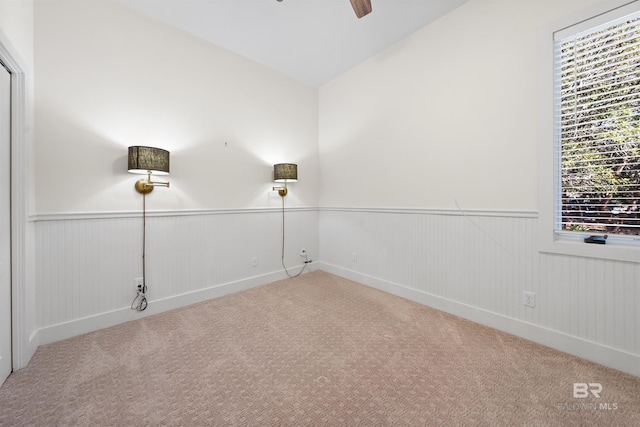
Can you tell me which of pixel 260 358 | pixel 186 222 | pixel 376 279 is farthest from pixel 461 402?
pixel 186 222

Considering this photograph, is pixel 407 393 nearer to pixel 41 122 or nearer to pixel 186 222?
pixel 186 222

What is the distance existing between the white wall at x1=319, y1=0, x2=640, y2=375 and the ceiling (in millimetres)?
198

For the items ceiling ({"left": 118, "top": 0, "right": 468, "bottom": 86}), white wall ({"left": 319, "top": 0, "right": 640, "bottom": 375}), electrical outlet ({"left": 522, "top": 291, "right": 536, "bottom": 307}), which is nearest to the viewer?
white wall ({"left": 319, "top": 0, "right": 640, "bottom": 375})

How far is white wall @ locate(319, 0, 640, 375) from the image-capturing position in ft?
5.67

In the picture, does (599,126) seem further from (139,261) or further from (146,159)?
(139,261)

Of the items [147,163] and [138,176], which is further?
[138,176]

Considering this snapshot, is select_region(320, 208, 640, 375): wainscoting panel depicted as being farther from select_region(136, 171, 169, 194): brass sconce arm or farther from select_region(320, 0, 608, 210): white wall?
select_region(136, 171, 169, 194): brass sconce arm

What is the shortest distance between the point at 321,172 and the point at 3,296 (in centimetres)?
321

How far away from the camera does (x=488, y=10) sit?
2109 millimetres

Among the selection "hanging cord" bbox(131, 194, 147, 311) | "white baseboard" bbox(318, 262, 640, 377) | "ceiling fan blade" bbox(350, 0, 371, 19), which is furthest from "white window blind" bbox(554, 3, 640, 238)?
"hanging cord" bbox(131, 194, 147, 311)

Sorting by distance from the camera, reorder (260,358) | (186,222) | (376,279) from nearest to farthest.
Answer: (260,358), (186,222), (376,279)

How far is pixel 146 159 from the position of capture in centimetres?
211

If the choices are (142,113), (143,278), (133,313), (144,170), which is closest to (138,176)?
(144,170)

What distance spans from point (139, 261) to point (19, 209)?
898 mm
